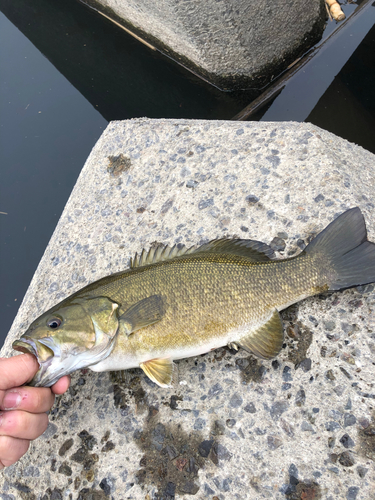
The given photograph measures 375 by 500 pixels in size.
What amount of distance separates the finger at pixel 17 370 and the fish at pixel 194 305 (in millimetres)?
135

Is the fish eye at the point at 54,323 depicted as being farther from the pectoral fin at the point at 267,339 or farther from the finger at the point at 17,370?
the pectoral fin at the point at 267,339

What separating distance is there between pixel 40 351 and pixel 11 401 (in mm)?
256

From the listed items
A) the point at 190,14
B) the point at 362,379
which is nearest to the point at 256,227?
the point at 362,379

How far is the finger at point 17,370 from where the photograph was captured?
1.69m

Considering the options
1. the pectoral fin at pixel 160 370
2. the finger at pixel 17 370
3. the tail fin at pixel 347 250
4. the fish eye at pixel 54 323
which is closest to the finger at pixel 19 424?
the finger at pixel 17 370

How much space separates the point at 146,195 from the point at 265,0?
3339 millimetres

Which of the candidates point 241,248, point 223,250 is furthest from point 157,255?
point 241,248

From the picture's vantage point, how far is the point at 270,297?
2.02m

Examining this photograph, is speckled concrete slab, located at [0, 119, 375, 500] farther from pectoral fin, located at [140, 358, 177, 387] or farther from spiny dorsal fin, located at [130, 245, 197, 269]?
spiny dorsal fin, located at [130, 245, 197, 269]

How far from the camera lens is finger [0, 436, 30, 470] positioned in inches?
67.4

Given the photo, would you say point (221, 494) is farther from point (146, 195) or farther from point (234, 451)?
point (146, 195)

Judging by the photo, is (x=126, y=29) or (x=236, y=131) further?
(x=126, y=29)

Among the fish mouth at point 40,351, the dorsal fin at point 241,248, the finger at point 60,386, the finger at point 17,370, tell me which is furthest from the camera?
the dorsal fin at point 241,248

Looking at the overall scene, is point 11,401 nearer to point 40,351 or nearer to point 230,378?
point 40,351
